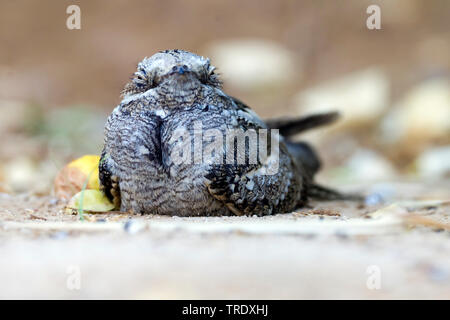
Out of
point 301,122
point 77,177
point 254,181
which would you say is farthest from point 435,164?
point 77,177

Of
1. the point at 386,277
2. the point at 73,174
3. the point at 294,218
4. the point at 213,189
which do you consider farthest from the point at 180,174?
the point at 386,277

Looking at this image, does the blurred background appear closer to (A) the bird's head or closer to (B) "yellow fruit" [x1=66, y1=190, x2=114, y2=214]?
(B) "yellow fruit" [x1=66, y1=190, x2=114, y2=214]

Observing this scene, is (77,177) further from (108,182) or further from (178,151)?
(178,151)

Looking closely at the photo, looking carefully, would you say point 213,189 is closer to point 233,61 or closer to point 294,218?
point 294,218

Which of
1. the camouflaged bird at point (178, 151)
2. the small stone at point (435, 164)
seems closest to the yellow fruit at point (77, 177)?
the camouflaged bird at point (178, 151)

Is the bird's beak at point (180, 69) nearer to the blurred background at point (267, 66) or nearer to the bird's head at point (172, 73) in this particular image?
the bird's head at point (172, 73)

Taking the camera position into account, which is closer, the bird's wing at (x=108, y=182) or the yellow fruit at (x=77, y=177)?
the bird's wing at (x=108, y=182)

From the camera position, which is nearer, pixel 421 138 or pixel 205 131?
pixel 205 131
